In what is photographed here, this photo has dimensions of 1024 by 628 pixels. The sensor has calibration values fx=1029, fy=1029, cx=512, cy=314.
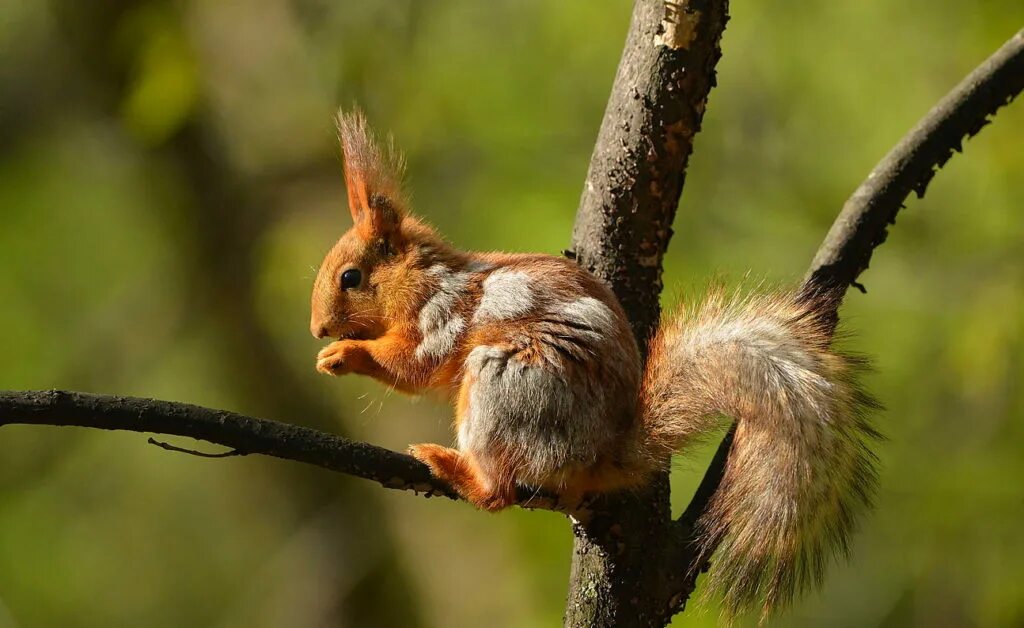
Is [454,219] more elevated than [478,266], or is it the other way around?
[454,219]

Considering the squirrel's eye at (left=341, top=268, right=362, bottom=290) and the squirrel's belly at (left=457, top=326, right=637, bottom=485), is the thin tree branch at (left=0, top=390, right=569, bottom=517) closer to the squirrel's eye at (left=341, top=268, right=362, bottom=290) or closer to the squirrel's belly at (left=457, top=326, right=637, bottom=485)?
the squirrel's belly at (left=457, top=326, right=637, bottom=485)

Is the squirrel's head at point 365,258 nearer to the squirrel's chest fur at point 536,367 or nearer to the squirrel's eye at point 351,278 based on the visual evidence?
the squirrel's eye at point 351,278

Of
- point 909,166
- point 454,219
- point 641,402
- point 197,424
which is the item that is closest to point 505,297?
point 641,402

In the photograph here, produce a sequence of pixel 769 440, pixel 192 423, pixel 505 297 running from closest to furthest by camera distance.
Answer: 1. pixel 192 423
2. pixel 769 440
3. pixel 505 297

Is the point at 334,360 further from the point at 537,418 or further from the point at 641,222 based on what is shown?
the point at 641,222

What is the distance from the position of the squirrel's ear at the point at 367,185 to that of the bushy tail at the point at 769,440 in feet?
1.66


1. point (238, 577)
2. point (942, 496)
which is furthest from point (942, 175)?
A: point (238, 577)

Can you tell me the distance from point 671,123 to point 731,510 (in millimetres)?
638

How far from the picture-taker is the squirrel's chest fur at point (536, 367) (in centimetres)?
147

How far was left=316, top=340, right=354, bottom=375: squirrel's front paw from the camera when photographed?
60.8 inches

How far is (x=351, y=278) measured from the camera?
1695 mm

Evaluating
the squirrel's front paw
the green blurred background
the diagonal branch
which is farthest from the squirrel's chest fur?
the green blurred background

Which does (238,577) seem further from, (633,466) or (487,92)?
Result: (633,466)

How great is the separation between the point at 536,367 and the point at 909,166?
0.84 meters
